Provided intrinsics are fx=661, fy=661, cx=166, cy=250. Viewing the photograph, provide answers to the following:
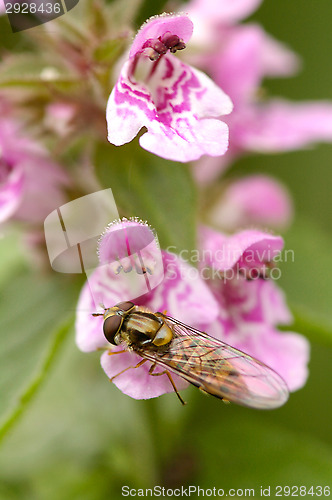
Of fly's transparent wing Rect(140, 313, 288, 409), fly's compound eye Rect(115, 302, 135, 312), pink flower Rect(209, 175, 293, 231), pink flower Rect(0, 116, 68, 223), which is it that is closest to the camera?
fly's transparent wing Rect(140, 313, 288, 409)


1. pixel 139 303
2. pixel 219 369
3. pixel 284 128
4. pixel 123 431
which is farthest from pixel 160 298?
pixel 123 431

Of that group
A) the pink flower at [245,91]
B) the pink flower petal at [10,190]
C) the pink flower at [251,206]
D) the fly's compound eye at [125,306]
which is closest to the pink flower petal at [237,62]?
the pink flower at [245,91]

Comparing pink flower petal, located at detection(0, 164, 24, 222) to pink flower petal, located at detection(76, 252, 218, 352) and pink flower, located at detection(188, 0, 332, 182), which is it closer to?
pink flower petal, located at detection(76, 252, 218, 352)

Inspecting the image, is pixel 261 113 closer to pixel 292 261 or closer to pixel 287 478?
pixel 292 261

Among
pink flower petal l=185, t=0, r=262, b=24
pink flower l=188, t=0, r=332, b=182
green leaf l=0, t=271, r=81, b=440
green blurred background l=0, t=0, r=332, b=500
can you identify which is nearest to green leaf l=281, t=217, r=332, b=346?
green blurred background l=0, t=0, r=332, b=500

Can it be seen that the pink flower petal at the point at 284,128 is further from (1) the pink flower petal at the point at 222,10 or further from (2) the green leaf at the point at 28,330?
(2) the green leaf at the point at 28,330

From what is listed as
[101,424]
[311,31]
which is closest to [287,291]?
[101,424]

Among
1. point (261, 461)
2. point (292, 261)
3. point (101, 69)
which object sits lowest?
point (261, 461)
